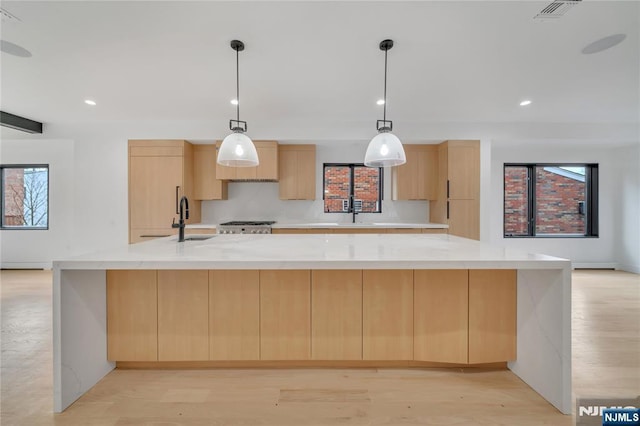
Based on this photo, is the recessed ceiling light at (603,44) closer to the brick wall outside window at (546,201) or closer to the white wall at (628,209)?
the brick wall outside window at (546,201)

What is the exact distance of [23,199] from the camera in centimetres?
557

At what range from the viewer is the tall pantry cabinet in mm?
4406

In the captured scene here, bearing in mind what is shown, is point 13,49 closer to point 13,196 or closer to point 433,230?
point 13,196

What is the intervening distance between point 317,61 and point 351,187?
8.91 ft

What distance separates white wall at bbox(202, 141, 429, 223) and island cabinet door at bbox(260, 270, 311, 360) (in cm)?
319

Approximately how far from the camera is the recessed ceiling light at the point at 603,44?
243cm

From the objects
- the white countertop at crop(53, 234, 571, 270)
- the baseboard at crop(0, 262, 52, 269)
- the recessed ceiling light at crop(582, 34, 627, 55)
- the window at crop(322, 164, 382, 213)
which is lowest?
the baseboard at crop(0, 262, 52, 269)

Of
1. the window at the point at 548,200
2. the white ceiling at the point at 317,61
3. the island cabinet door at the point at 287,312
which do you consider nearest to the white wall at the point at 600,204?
the window at the point at 548,200

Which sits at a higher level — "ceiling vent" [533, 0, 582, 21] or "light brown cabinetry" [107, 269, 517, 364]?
"ceiling vent" [533, 0, 582, 21]

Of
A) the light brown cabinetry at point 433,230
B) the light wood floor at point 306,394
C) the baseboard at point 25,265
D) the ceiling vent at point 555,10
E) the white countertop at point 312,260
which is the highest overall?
the ceiling vent at point 555,10

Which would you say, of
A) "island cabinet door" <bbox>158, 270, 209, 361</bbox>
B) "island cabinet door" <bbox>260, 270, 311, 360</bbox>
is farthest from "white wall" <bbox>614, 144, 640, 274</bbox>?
"island cabinet door" <bbox>158, 270, 209, 361</bbox>

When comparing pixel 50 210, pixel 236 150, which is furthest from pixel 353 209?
pixel 50 210

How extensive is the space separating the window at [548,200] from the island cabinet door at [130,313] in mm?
6055

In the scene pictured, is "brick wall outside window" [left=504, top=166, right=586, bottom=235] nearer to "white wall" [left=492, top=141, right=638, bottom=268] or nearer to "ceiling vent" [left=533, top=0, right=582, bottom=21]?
"white wall" [left=492, top=141, right=638, bottom=268]
